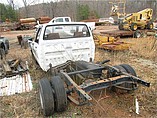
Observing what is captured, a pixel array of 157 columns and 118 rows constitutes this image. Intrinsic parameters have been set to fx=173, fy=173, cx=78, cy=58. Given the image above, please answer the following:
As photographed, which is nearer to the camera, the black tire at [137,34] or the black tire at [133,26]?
the black tire at [137,34]

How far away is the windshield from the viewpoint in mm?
5250

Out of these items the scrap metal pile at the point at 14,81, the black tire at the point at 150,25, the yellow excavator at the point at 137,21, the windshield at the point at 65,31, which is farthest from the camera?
the black tire at the point at 150,25

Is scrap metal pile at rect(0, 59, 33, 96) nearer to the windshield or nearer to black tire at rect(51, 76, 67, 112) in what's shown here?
the windshield

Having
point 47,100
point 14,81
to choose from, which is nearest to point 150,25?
point 14,81

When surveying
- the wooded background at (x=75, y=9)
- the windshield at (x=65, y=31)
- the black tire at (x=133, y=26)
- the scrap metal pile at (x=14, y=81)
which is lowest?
the scrap metal pile at (x=14, y=81)

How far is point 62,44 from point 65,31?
1.85ft

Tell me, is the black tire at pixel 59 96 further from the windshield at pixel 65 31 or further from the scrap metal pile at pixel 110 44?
the scrap metal pile at pixel 110 44

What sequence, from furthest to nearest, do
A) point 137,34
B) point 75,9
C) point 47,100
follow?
point 75,9 → point 137,34 → point 47,100

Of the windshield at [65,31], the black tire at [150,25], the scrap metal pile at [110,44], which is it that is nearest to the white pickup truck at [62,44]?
the windshield at [65,31]

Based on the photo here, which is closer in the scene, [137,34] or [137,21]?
[137,34]

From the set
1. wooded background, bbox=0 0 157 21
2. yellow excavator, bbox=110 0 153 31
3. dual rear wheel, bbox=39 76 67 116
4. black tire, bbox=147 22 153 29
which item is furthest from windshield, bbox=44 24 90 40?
wooded background, bbox=0 0 157 21

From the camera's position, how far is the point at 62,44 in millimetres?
5219

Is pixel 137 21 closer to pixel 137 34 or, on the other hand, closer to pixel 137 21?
pixel 137 21

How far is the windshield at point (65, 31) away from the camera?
17.2 feet
